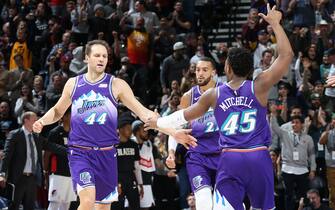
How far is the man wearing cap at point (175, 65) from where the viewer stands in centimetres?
2009

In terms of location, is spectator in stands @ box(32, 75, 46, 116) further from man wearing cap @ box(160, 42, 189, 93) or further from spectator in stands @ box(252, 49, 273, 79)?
spectator in stands @ box(252, 49, 273, 79)

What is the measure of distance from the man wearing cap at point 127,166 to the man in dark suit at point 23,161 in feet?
4.88

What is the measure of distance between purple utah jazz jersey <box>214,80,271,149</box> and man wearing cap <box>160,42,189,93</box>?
10894mm

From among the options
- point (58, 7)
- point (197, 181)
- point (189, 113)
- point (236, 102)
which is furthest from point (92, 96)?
point (58, 7)

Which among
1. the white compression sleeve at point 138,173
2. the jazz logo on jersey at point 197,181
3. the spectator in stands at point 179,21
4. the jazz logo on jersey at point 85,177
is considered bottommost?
the white compression sleeve at point 138,173

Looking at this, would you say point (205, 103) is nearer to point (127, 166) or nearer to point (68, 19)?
point (127, 166)

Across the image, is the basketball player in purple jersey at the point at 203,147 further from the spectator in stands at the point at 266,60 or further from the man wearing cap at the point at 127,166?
the spectator in stands at the point at 266,60

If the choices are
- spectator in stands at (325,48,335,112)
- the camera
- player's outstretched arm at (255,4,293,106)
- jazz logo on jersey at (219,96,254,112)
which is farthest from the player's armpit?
spectator in stands at (325,48,335,112)

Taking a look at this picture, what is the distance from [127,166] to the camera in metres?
15.7

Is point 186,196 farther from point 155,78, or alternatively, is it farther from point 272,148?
point 155,78

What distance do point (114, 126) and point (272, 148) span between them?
7.09 metres

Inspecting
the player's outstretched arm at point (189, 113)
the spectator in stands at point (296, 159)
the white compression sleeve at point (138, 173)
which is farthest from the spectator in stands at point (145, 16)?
the player's outstretched arm at point (189, 113)

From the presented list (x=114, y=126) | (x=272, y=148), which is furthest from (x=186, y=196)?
(x=114, y=126)

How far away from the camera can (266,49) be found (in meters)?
19.4
